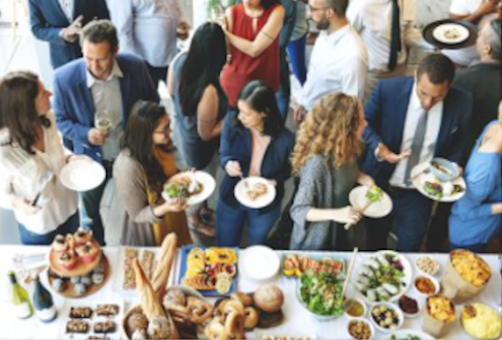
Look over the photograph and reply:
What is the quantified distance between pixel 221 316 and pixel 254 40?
201 centimetres

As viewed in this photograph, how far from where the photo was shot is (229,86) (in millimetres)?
3764

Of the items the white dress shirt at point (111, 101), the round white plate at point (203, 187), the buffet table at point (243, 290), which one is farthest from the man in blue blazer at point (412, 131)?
the white dress shirt at point (111, 101)

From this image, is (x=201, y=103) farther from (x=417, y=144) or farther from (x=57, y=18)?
(x=417, y=144)

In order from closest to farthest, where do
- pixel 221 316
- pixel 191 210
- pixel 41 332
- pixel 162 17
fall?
pixel 221 316, pixel 41 332, pixel 162 17, pixel 191 210

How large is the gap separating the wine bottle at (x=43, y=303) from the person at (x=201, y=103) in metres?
1.43

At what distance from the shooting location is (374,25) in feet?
12.3

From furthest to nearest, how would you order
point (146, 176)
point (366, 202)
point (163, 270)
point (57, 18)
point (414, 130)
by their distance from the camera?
point (57, 18), point (414, 130), point (366, 202), point (146, 176), point (163, 270)

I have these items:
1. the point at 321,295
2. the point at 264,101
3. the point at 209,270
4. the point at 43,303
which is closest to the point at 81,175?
the point at 43,303

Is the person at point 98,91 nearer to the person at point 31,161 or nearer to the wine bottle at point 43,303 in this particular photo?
the person at point 31,161


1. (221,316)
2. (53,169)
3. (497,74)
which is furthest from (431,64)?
(53,169)

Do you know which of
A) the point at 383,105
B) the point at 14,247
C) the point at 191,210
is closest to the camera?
the point at 14,247

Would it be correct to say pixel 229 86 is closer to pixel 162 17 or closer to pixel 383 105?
pixel 162 17

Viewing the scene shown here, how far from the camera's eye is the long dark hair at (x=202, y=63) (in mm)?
3158

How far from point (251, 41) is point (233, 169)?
0.97m
